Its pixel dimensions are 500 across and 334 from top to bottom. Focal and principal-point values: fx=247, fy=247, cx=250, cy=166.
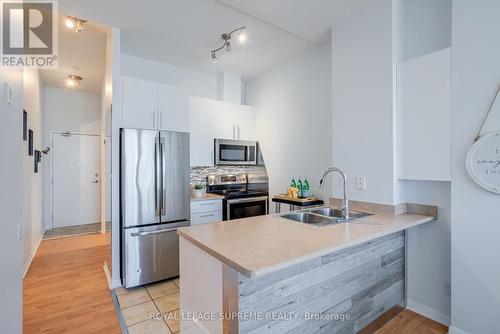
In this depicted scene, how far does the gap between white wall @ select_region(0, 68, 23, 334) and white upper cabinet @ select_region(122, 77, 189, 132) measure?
1473 mm

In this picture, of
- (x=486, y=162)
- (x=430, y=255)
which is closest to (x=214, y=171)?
(x=430, y=255)

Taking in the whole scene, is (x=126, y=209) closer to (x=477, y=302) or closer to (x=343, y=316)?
(x=343, y=316)

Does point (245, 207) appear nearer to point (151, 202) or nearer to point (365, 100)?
point (151, 202)

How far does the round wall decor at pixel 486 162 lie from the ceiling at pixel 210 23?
1.57m

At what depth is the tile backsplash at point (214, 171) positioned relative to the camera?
3895 millimetres

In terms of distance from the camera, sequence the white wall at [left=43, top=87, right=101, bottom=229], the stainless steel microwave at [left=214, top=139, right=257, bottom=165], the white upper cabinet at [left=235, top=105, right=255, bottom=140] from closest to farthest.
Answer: the stainless steel microwave at [left=214, top=139, right=257, bottom=165] → the white upper cabinet at [left=235, top=105, right=255, bottom=140] → the white wall at [left=43, top=87, right=101, bottom=229]

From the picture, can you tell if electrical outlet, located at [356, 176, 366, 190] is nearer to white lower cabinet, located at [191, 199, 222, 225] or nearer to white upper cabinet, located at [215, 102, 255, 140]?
white lower cabinet, located at [191, 199, 222, 225]

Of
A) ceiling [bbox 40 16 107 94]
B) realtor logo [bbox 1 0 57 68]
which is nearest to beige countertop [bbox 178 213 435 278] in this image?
realtor logo [bbox 1 0 57 68]

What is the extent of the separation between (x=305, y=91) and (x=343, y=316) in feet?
8.75

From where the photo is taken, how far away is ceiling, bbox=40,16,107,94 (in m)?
2.95

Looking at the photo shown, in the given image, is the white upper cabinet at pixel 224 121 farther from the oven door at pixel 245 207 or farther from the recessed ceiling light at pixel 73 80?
the recessed ceiling light at pixel 73 80

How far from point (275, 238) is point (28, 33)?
130 inches

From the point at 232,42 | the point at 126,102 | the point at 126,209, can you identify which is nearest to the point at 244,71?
the point at 232,42

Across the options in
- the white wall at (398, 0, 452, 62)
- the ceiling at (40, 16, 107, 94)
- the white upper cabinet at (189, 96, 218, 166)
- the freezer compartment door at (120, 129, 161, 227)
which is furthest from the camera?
the white upper cabinet at (189, 96, 218, 166)
